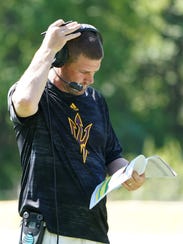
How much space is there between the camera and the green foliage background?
28469 mm

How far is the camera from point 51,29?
539 cm

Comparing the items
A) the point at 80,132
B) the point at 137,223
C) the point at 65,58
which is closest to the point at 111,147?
the point at 80,132

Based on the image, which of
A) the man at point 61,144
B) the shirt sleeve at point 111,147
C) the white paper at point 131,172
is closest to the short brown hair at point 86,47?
the man at point 61,144

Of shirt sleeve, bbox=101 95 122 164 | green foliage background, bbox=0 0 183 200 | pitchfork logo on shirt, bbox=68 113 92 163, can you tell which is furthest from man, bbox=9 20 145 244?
green foliage background, bbox=0 0 183 200

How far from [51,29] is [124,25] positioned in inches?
1010

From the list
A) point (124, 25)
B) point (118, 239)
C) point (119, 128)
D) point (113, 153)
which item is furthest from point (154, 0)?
point (113, 153)

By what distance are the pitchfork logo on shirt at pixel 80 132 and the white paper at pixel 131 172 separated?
203mm

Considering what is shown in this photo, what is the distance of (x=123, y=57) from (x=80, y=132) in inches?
997

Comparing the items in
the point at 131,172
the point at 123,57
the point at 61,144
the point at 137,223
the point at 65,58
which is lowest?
the point at 123,57

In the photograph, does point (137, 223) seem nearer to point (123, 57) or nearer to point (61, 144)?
point (61, 144)

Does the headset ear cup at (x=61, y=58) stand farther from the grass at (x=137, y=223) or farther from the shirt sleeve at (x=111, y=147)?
the grass at (x=137, y=223)

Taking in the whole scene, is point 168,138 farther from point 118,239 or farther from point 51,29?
point 51,29

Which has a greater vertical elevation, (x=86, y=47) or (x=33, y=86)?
(x=86, y=47)

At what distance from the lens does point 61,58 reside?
5473 millimetres
